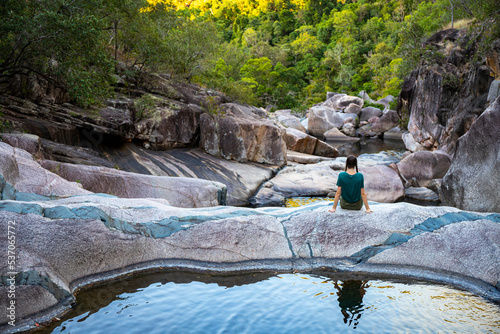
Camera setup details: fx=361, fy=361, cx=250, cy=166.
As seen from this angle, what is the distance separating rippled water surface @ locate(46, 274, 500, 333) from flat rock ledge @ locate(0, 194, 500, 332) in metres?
0.35

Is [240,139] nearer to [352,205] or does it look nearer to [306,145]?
[306,145]

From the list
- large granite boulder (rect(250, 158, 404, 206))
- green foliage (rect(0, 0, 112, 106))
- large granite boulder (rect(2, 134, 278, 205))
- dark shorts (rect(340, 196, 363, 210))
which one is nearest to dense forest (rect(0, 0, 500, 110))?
green foliage (rect(0, 0, 112, 106))

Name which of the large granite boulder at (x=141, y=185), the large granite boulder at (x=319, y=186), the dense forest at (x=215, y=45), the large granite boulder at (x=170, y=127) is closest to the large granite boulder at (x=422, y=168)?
the large granite boulder at (x=319, y=186)

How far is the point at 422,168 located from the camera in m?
16.7

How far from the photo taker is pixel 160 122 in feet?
53.2

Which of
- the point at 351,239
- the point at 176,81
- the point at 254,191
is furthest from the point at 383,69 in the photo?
the point at 351,239

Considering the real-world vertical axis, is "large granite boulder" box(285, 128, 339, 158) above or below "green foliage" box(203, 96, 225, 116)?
below

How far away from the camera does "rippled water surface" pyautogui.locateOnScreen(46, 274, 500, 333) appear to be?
186 inches

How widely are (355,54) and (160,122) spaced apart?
56547 mm

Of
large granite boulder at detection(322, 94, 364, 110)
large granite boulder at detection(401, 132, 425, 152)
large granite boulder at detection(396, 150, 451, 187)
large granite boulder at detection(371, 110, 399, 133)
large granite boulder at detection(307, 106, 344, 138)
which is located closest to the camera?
large granite boulder at detection(396, 150, 451, 187)

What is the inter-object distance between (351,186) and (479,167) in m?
6.16

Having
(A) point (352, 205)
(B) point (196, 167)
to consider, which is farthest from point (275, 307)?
(B) point (196, 167)

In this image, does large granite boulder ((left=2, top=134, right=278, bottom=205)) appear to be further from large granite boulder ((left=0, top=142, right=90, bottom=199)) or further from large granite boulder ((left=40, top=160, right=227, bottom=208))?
large granite boulder ((left=0, top=142, right=90, bottom=199))

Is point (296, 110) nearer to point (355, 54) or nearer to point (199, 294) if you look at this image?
point (355, 54)
